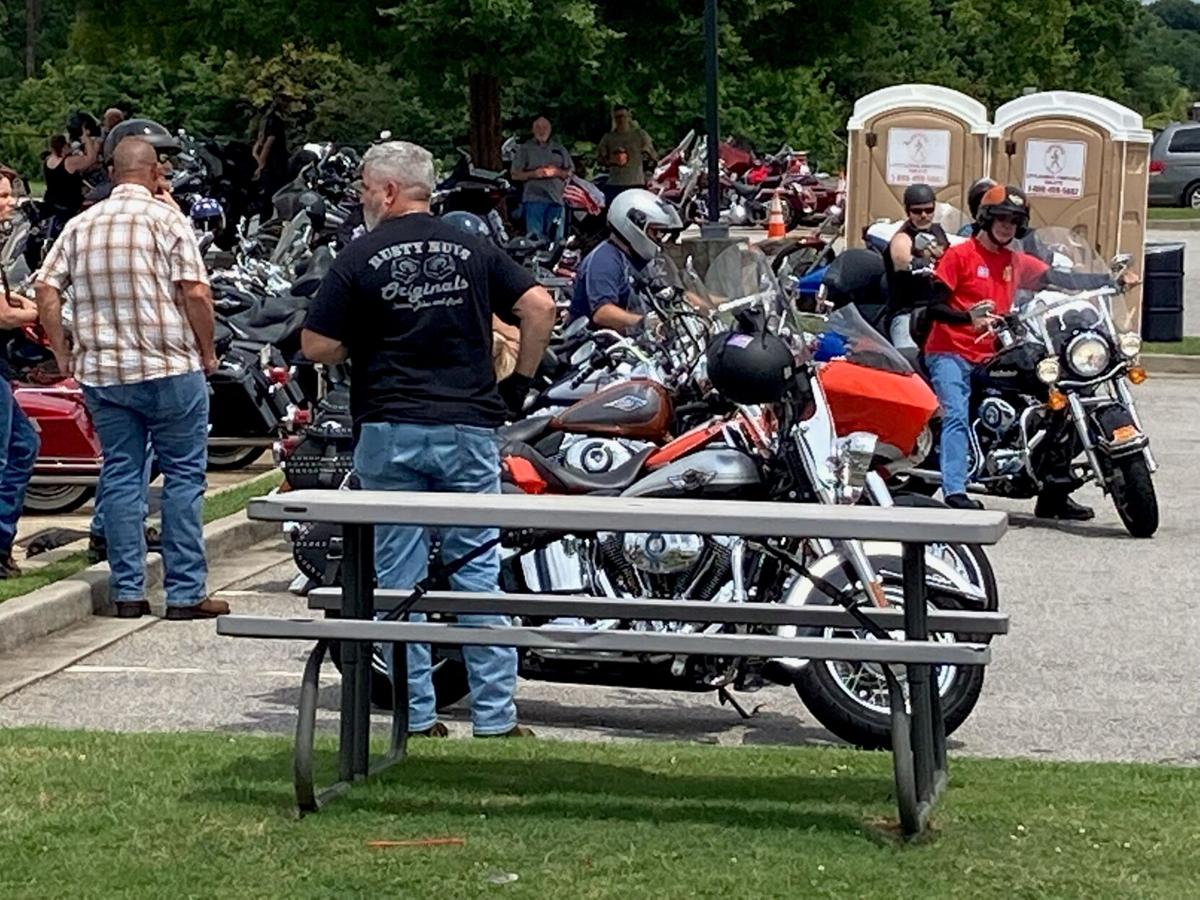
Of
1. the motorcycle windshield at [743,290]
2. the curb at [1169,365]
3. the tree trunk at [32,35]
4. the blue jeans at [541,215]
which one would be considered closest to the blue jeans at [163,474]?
the motorcycle windshield at [743,290]

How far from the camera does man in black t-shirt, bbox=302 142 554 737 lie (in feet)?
22.7

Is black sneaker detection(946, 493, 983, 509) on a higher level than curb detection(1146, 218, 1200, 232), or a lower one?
higher

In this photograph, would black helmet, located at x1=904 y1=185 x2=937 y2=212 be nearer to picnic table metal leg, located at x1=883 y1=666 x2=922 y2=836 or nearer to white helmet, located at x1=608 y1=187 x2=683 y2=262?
white helmet, located at x1=608 y1=187 x2=683 y2=262

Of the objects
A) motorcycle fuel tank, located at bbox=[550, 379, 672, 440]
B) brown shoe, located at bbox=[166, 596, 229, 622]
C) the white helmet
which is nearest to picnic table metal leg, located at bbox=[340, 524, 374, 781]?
motorcycle fuel tank, located at bbox=[550, 379, 672, 440]

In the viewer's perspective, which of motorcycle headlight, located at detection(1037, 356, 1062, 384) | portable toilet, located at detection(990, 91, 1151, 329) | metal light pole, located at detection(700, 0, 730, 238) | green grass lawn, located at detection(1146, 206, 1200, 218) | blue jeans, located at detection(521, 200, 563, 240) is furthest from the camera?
green grass lawn, located at detection(1146, 206, 1200, 218)

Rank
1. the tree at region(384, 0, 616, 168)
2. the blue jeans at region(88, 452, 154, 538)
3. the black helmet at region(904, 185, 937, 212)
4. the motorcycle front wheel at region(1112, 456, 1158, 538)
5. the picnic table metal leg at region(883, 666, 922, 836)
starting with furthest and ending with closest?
the tree at region(384, 0, 616, 168), the black helmet at region(904, 185, 937, 212), the motorcycle front wheel at region(1112, 456, 1158, 538), the blue jeans at region(88, 452, 154, 538), the picnic table metal leg at region(883, 666, 922, 836)

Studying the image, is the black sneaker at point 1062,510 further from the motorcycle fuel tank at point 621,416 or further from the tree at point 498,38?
the tree at point 498,38

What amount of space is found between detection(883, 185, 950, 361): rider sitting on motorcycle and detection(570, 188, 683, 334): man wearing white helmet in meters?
1.96

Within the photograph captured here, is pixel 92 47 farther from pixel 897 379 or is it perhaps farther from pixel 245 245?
pixel 897 379

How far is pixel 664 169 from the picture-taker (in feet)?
95.5

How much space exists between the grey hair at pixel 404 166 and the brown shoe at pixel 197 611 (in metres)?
3.16

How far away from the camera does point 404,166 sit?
22.9 ft

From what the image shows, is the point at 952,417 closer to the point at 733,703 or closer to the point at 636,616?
the point at 733,703

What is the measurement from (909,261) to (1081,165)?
A: 742cm
